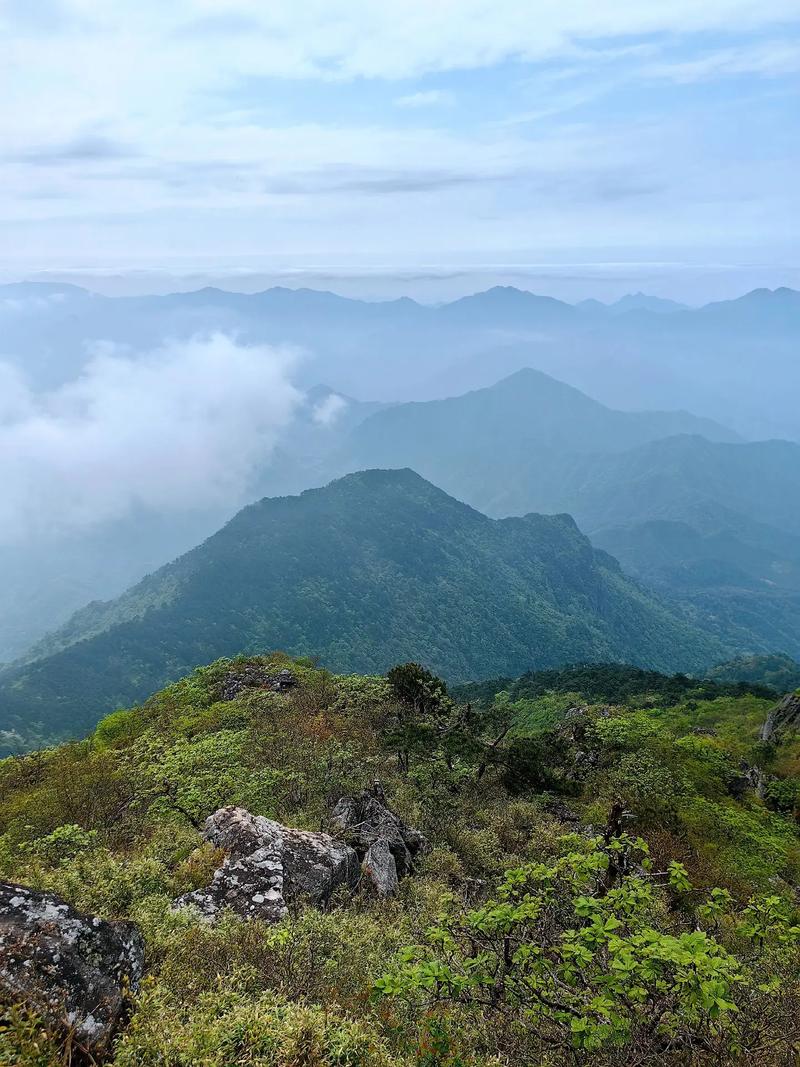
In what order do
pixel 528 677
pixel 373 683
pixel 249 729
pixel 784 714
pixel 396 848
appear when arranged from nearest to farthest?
1. pixel 396 848
2. pixel 249 729
3. pixel 373 683
4. pixel 784 714
5. pixel 528 677

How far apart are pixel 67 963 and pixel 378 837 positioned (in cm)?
1153

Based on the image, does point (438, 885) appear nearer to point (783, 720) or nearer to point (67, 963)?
point (67, 963)

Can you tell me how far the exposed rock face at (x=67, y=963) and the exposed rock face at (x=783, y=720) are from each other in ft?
157

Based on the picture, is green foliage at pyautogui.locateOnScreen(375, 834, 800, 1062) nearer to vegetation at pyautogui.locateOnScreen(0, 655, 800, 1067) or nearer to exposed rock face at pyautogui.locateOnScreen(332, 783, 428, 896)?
vegetation at pyautogui.locateOnScreen(0, 655, 800, 1067)

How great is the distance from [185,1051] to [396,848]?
12.6m

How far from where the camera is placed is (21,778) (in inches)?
1104

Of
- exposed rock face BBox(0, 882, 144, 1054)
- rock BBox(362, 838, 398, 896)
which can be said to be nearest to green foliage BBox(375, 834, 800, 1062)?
exposed rock face BBox(0, 882, 144, 1054)

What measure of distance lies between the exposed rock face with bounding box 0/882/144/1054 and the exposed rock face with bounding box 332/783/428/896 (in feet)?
29.1

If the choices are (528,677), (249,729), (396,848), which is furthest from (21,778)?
(528,677)

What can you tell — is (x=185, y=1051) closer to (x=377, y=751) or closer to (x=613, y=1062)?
(x=613, y=1062)

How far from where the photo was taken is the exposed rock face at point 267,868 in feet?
39.4

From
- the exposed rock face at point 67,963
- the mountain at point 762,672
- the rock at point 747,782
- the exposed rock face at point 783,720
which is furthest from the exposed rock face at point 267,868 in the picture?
the mountain at point 762,672

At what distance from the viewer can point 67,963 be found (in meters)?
6.87

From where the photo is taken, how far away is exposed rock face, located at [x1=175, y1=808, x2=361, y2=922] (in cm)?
1202
